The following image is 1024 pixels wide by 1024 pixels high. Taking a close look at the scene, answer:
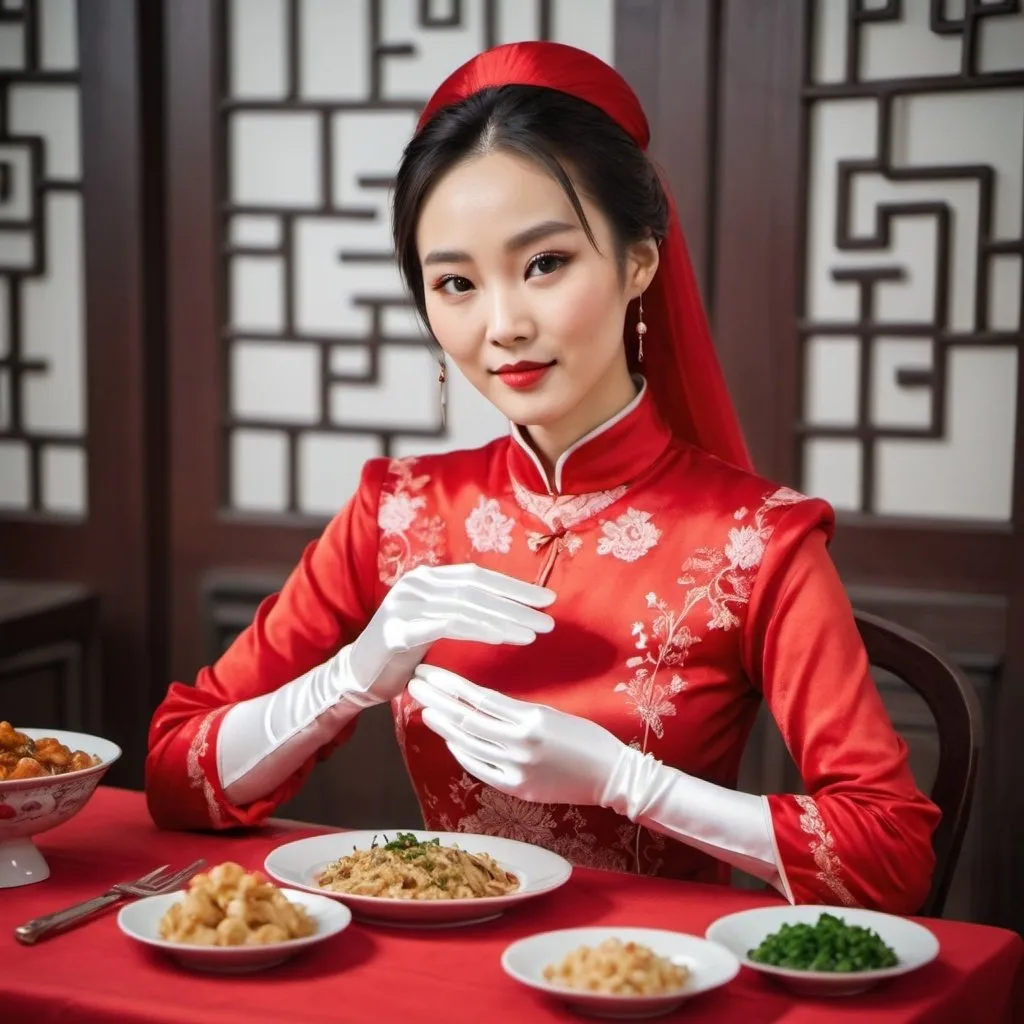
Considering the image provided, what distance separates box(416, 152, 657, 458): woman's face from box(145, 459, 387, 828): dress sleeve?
33 centimetres

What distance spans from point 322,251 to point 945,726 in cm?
173

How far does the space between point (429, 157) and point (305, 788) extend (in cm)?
171

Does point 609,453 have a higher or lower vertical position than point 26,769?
higher

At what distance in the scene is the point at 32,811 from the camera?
1.46 m

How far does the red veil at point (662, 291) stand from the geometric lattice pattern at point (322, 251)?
111 centimetres

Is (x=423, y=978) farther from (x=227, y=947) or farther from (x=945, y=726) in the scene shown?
(x=945, y=726)

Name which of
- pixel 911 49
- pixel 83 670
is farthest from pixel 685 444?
pixel 83 670

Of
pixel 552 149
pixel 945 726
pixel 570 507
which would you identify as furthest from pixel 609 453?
pixel 945 726

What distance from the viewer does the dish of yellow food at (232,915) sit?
1.25 meters

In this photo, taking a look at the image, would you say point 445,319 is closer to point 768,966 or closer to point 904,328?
point 768,966

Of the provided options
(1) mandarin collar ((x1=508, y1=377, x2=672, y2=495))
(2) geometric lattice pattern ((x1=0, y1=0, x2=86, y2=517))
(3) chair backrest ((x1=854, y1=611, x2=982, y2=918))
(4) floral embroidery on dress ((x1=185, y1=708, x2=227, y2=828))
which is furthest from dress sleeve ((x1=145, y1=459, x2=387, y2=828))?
(2) geometric lattice pattern ((x1=0, y1=0, x2=86, y2=517))

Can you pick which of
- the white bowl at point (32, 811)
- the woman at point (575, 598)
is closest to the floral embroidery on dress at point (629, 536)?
the woman at point (575, 598)

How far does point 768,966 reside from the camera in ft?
4.03

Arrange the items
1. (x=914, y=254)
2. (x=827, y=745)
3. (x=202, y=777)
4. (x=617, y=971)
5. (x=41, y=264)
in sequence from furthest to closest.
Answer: (x=41, y=264) < (x=914, y=254) < (x=202, y=777) < (x=827, y=745) < (x=617, y=971)
